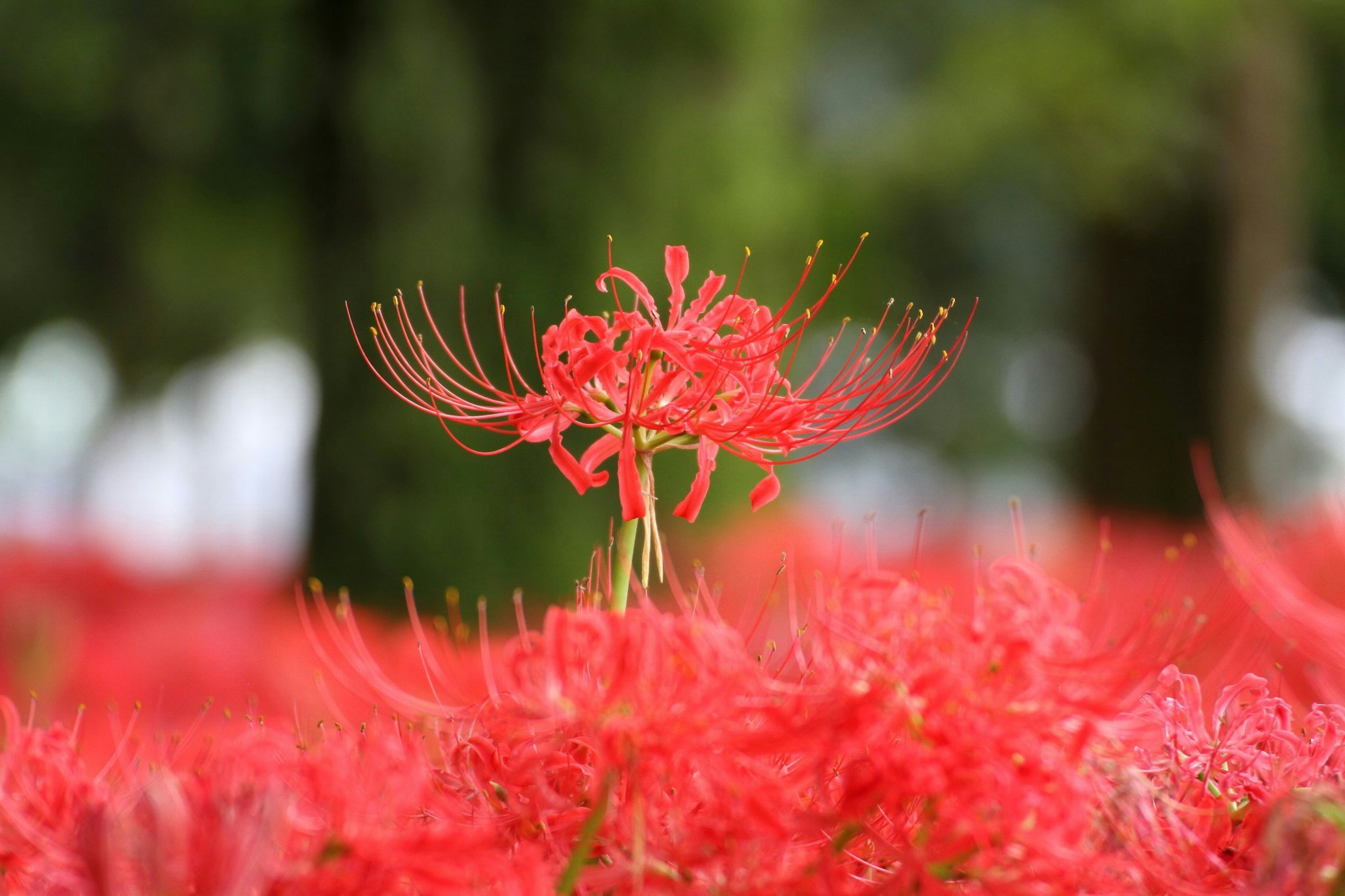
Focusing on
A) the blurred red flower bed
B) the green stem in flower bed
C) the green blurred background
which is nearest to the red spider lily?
the blurred red flower bed

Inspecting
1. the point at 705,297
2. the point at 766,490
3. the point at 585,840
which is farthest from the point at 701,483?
the point at 585,840

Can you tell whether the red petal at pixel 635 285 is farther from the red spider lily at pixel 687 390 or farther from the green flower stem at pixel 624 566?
the green flower stem at pixel 624 566

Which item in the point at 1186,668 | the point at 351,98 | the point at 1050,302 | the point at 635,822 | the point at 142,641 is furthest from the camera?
the point at 1050,302

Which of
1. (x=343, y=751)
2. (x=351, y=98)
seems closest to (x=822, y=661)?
(x=343, y=751)

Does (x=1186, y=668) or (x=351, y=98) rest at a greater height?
(x=351, y=98)

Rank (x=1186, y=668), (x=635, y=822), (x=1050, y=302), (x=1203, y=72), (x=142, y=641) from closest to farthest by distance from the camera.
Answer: (x=635, y=822) < (x=1186, y=668) < (x=142, y=641) < (x=1203, y=72) < (x=1050, y=302)

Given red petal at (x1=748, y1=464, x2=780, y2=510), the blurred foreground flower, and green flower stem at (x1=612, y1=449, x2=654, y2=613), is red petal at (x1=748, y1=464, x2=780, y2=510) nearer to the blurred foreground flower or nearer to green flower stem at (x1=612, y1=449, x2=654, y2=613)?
the blurred foreground flower

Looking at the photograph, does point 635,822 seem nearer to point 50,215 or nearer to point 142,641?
point 142,641
